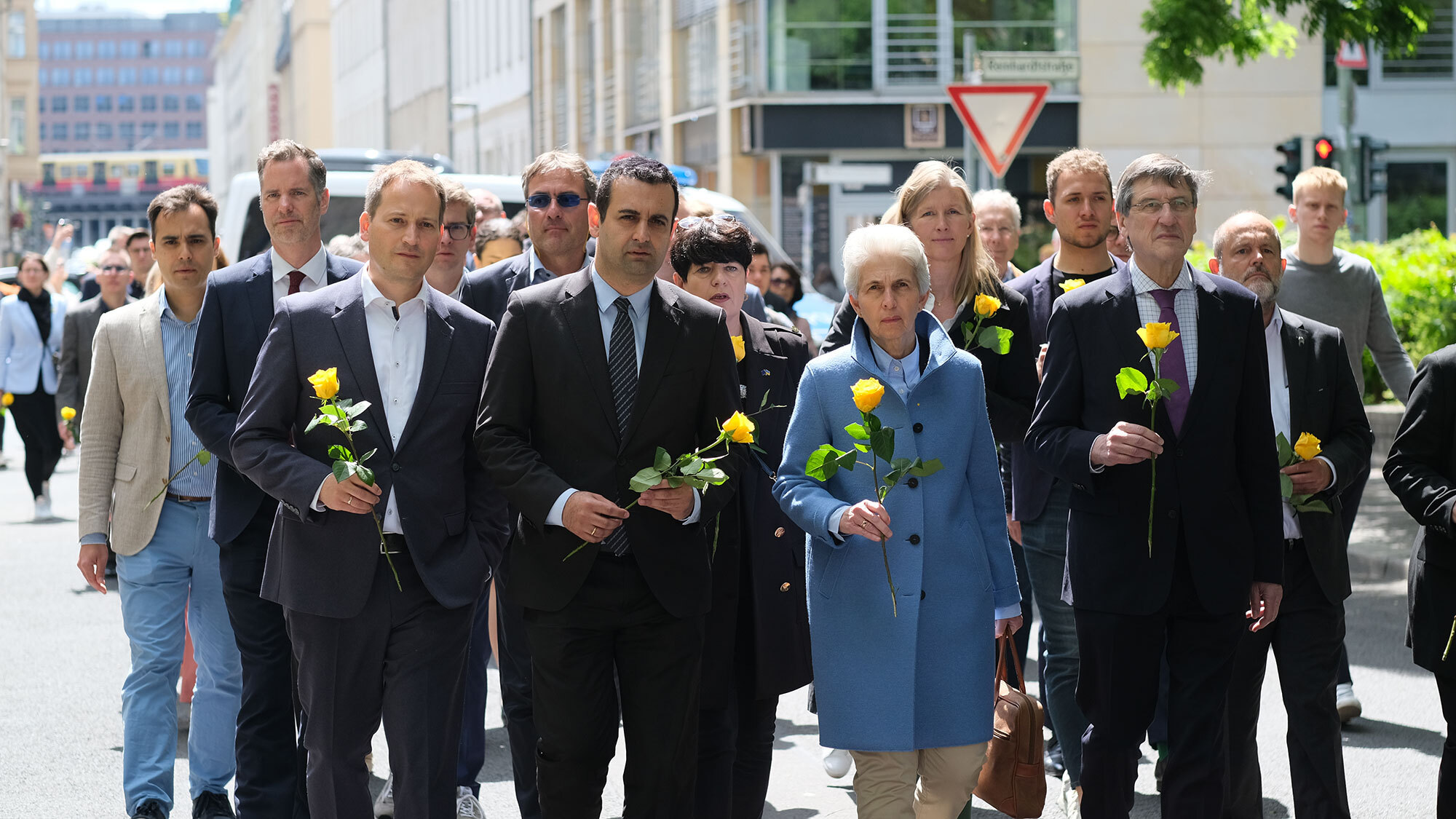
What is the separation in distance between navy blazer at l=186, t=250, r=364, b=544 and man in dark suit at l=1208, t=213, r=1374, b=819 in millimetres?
3298

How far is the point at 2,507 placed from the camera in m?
16.8

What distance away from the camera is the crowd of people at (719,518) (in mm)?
4738

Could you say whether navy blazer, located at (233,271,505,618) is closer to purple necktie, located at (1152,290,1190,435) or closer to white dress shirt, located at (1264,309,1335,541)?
purple necktie, located at (1152,290,1190,435)

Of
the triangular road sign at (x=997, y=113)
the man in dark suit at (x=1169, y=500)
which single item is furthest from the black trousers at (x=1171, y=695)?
the triangular road sign at (x=997, y=113)

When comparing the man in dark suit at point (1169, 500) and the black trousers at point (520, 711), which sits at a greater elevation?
the man in dark suit at point (1169, 500)

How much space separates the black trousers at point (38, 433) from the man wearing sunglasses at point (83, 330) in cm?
262

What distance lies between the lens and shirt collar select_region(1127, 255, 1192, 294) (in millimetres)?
5215

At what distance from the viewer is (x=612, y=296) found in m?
4.80

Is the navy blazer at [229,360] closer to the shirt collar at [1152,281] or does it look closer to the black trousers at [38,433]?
the shirt collar at [1152,281]

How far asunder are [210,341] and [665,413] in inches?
68.8

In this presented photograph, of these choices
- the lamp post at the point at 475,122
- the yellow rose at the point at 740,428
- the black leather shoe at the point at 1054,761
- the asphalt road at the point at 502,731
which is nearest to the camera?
the yellow rose at the point at 740,428

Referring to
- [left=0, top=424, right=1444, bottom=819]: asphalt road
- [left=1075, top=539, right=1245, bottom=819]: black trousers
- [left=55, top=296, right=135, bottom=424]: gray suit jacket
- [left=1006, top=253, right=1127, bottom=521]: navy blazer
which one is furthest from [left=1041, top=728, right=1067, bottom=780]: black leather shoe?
[left=55, top=296, right=135, bottom=424]: gray suit jacket

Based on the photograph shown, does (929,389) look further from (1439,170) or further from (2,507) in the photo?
(1439,170)

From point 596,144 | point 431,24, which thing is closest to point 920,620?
point 596,144
